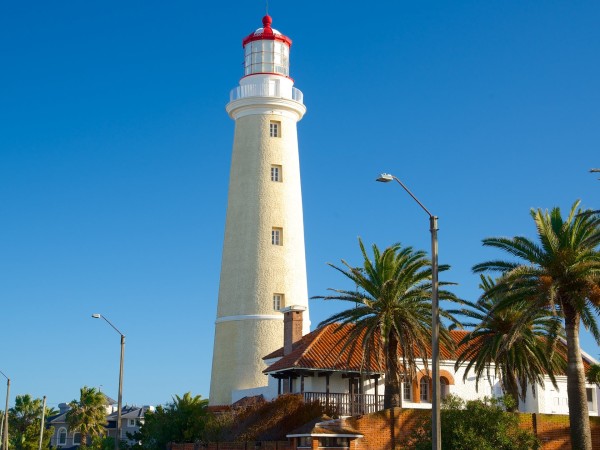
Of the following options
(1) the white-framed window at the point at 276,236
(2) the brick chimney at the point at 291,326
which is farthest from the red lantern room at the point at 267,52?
(2) the brick chimney at the point at 291,326

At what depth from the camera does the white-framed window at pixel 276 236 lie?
51.7 metres

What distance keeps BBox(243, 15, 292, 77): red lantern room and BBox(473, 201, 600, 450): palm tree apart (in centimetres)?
2446

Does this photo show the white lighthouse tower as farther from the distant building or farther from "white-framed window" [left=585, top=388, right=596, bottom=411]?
the distant building

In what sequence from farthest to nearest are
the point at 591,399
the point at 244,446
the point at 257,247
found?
the point at 257,247 → the point at 591,399 → the point at 244,446

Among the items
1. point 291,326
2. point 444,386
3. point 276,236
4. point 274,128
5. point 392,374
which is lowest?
point 392,374

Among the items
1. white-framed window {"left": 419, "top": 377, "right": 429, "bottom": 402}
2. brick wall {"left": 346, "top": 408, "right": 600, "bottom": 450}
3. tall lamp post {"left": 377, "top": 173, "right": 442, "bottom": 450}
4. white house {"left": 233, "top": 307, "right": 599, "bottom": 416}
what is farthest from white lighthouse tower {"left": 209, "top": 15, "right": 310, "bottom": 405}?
tall lamp post {"left": 377, "top": 173, "right": 442, "bottom": 450}

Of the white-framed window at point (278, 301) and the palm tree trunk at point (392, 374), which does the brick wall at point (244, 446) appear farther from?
the white-framed window at point (278, 301)

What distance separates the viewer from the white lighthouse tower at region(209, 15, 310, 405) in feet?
167

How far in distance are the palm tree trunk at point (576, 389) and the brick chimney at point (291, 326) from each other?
1667 cm

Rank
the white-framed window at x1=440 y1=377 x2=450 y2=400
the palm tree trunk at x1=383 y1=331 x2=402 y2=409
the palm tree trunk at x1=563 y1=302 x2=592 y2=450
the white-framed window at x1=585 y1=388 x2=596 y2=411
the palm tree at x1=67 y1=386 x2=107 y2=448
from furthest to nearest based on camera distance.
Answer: the palm tree at x1=67 y1=386 x2=107 y2=448 < the white-framed window at x1=585 y1=388 x2=596 y2=411 < the white-framed window at x1=440 y1=377 x2=450 y2=400 < the palm tree trunk at x1=383 y1=331 x2=402 y2=409 < the palm tree trunk at x1=563 y1=302 x2=592 y2=450

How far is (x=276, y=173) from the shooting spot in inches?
2078

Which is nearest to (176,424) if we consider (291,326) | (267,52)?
(291,326)

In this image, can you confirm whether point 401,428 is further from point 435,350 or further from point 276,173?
point 276,173

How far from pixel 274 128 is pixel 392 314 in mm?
19450
